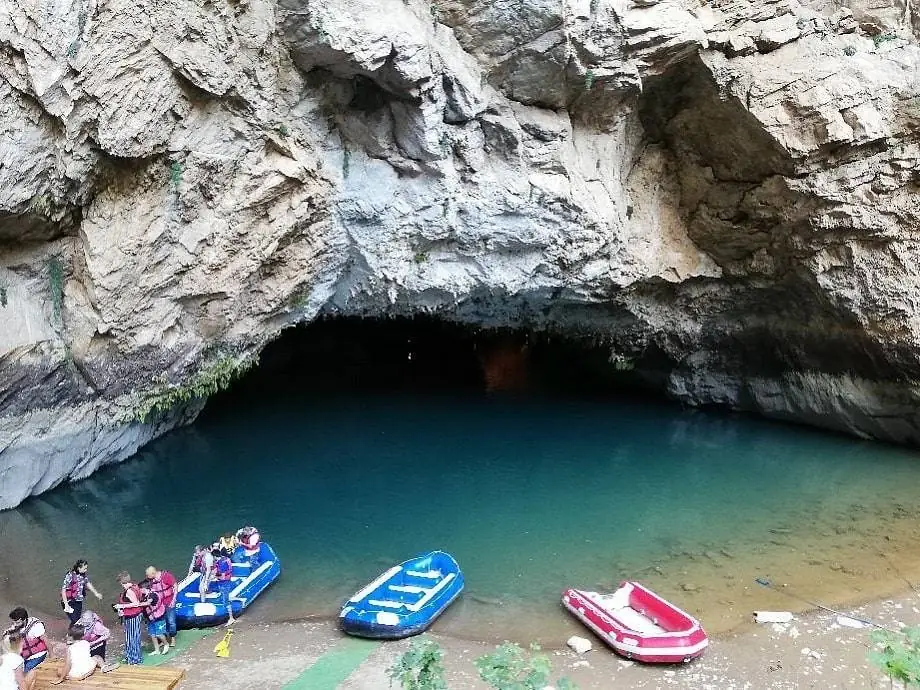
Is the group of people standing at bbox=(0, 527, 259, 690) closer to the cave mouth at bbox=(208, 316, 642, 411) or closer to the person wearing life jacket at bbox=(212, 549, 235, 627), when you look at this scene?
the person wearing life jacket at bbox=(212, 549, 235, 627)

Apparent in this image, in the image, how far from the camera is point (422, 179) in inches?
438

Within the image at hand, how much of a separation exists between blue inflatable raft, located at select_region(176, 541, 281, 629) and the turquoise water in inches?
9.2

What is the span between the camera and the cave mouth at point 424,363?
19297 mm

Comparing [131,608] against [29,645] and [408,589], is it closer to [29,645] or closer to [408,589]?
[29,645]

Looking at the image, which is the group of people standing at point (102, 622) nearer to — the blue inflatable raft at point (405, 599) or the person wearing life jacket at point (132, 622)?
the person wearing life jacket at point (132, 622)

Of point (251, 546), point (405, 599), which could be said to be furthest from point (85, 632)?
point (405, 599)

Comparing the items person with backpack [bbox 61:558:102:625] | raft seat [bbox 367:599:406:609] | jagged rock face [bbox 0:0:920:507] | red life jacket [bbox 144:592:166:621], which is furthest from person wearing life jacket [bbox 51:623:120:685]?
jagged rock face [bbox 0:0:920:507]

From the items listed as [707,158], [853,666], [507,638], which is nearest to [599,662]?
[507,638]

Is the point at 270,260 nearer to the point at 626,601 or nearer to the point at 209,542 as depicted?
the point at 209,542

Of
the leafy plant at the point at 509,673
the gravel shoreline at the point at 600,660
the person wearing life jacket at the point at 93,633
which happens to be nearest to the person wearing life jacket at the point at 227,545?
the gravel shoreline at the point at 600,660

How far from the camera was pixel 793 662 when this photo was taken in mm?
6691

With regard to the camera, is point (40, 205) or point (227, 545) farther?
point (40, 205)

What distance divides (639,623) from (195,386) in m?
9.01

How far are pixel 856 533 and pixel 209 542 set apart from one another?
392 inches
